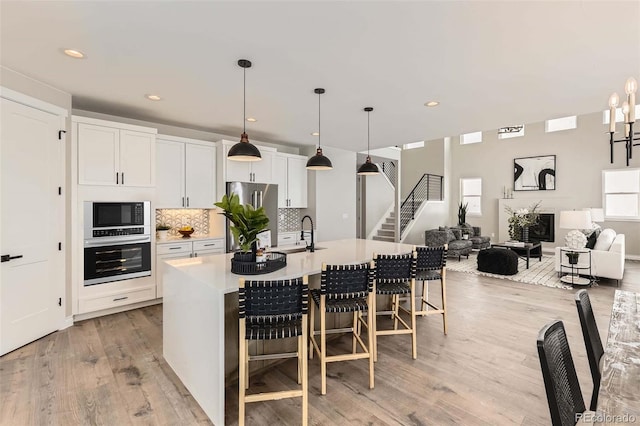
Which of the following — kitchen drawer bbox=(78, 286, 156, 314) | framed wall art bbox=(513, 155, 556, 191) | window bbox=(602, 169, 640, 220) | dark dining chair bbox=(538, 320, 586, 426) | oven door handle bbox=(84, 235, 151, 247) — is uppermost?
framed wall art bbox=(513, 155, 556, 191)

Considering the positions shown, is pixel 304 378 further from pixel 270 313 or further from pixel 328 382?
pixel 328 382

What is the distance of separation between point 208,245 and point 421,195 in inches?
315

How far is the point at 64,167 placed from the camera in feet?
11.6

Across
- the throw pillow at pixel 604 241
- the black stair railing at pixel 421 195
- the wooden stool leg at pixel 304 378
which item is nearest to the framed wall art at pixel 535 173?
the black stair railing at pixel 421 195

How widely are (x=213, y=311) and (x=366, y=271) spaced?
3.92ft

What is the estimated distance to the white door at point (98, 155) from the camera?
147 inches

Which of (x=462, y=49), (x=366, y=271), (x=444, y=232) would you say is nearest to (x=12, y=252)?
(x=366, y=271)

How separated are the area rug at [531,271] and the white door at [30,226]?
691 centimetres

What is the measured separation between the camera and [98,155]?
3.85m

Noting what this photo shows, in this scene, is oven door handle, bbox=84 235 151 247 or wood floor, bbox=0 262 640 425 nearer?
wood floor, bbox=0 262 640 425

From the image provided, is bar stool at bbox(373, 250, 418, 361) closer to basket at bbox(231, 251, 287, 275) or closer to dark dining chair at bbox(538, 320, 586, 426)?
basket at bbox(231, 251, 287, 275)

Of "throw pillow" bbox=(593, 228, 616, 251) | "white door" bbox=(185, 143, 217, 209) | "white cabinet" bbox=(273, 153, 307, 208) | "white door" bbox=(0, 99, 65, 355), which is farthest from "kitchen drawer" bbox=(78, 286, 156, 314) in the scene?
"throw pillow" bbox=(593, 228, 616, 251)

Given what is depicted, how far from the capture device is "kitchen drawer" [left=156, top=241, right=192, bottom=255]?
445 cm

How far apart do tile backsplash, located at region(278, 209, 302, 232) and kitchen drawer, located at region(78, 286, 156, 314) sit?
8.46 ft
